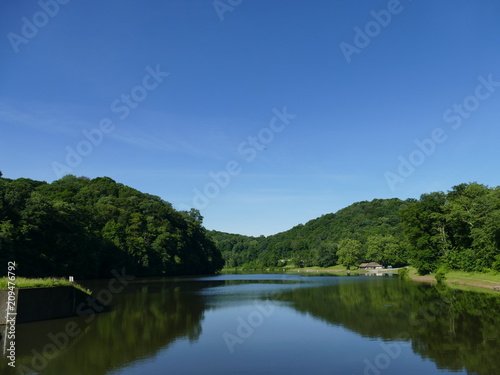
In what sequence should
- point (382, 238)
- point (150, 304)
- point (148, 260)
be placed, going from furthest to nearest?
point (382, 238) → point (148, 260) → point (150, 304)

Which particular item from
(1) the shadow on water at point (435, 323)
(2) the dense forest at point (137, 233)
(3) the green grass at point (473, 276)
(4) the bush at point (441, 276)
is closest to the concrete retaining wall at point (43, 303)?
(1) the shadow on water at point (435, 323)

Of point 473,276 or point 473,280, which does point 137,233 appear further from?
point 473,280

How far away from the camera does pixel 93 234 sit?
78062 millimetres

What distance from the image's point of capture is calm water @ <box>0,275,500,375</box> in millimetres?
14109

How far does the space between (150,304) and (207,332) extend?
14.1m

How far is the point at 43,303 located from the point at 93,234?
5845 cm

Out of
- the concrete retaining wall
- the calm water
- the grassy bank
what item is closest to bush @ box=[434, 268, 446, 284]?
the grassy bank

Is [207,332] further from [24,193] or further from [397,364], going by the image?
[24,193]

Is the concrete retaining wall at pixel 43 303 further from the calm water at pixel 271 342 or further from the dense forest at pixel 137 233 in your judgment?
the dense forest at pixel 137 233

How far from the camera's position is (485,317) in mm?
23969

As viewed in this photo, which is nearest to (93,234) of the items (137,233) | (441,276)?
(137,233)

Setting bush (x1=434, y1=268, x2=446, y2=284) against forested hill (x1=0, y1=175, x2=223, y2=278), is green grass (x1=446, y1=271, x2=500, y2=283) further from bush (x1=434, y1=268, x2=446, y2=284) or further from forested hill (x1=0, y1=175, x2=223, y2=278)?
forested hill (x1=0, y1=175, x2=223, y2=278)

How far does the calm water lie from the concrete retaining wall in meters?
0.92

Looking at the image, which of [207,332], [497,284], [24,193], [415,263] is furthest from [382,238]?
[207,332]
